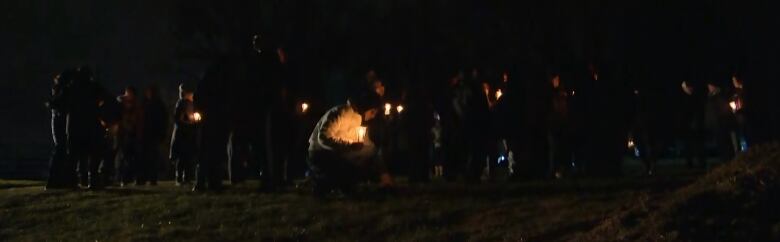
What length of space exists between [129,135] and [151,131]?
0.38m

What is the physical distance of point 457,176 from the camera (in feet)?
50.1

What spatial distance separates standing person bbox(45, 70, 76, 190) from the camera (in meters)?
14.6

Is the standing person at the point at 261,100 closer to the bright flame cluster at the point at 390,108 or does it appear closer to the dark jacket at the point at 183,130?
the dark jacket at the point at 183,130

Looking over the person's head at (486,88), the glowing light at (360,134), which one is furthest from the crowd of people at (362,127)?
the person's head at (486,88)


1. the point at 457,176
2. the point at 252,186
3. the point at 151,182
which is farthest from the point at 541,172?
the point at 151,182

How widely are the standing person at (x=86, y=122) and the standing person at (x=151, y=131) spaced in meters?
1.82

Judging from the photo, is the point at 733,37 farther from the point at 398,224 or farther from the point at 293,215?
the point at 293,215

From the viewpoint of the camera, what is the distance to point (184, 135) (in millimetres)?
16312

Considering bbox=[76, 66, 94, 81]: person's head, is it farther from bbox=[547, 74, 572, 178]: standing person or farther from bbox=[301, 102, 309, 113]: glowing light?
bbox=[547, 74, 572, 178]: standing person

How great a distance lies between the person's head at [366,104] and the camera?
38.8ft

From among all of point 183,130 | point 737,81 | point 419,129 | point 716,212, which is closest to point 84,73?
point 183,130

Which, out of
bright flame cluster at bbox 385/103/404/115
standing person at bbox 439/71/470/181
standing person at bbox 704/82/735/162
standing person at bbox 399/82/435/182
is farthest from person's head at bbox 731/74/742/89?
bright flame cluster at bbox 385/103/404/115

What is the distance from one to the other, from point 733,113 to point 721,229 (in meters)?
8.72

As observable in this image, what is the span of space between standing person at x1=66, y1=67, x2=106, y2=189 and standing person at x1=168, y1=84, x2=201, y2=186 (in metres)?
1.39
